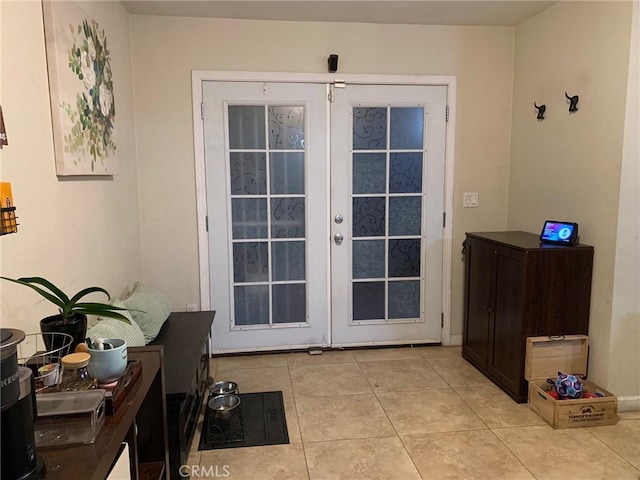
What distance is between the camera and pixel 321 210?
141 inches

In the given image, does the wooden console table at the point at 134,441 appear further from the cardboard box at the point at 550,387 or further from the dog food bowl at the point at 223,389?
the cardboard box at the point at 550,387

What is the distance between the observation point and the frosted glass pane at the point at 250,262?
140 inches

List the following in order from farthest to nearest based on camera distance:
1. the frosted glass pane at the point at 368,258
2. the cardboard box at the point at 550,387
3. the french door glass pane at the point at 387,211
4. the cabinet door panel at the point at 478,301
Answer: the frosted glass pane at the point at 368,258
the french door glass pane at the point at 387,211
the cabinet door panel at the point at 478,301
the cardboard box at the point at 550,387

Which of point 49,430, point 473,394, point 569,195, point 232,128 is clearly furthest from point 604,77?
point 49,430

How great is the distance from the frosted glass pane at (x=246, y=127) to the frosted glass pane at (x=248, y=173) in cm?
8

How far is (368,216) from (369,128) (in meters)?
0.67

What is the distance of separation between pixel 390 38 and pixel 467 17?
553 mm

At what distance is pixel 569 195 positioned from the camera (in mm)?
2977

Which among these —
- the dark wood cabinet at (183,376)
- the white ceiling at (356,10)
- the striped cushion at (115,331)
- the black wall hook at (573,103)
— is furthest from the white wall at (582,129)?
the striped cushion at (115,331)

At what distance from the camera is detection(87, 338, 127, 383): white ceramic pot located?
1.32m

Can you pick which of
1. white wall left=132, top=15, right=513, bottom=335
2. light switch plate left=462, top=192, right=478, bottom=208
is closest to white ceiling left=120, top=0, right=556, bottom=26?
white wall left=132, top=15, right=513, bottom=335

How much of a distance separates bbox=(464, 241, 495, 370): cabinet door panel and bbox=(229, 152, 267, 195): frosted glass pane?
5.28 ft

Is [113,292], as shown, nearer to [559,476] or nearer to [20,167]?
[20,167]

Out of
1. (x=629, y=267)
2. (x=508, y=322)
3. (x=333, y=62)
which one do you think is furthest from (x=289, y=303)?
(x=629, y=267)
